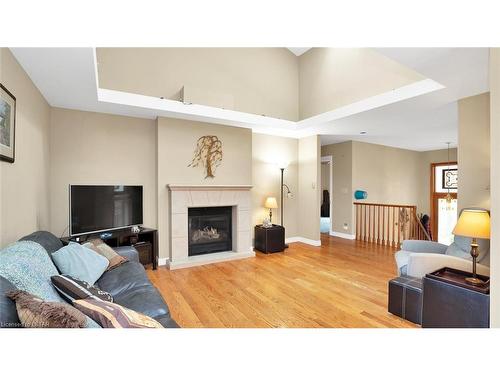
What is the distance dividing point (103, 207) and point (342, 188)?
17.3ft

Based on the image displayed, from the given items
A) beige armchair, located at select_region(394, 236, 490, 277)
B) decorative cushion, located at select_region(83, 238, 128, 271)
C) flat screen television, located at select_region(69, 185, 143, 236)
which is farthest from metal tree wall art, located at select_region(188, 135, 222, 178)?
beige armchair, located at select_region(394, 236, 490, 277)

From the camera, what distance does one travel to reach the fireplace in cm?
432

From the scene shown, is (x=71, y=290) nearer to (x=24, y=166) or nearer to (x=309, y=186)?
(x=24, y=166)

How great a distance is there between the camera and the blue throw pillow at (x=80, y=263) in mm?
1883

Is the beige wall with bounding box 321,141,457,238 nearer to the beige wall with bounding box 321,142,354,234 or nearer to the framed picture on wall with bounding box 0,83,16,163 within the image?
the beige wall with bounding box 321,142,354,234

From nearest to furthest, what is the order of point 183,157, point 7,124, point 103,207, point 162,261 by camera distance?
point 7,124, point 103,207, point 162,261, point 183,157

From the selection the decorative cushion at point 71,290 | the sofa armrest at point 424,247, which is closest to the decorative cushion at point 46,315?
the decorative cushion at point 71,290

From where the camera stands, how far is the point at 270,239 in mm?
4668

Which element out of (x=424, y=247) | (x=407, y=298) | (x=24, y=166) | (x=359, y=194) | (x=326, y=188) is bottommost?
(x=407, y=298)

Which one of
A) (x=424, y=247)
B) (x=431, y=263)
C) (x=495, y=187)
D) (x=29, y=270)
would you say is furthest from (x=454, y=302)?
(x=29, y=270)

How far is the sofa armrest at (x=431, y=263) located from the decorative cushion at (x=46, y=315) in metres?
2.77

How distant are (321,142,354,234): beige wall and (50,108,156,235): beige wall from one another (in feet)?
14.8
